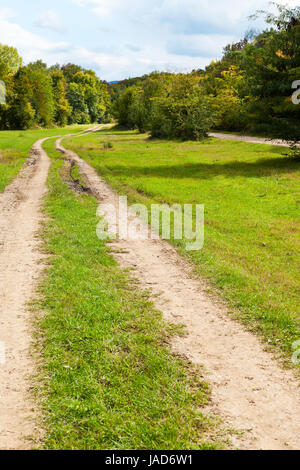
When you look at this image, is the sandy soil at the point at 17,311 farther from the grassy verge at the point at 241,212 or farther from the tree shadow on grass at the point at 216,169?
the tree shadow on grass at the point at 216,169

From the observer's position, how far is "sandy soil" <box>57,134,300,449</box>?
453 cm

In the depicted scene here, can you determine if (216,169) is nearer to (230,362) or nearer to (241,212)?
(241,212)

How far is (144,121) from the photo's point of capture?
68.2m

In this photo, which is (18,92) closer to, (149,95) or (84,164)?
(149,95)

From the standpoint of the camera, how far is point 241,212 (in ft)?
51.4

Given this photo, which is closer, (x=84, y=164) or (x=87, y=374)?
(x=87, y=374)

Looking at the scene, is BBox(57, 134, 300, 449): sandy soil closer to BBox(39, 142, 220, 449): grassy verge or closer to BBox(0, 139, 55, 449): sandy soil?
BBox(39, 142, 220, 449): grassy verge

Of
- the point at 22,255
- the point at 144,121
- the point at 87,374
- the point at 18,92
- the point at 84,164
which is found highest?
the point at 18,92

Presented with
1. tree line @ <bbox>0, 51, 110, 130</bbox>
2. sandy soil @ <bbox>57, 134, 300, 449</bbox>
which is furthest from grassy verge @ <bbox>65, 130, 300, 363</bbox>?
tree line @ <bbox>0, 51, 110, 130</bbox>

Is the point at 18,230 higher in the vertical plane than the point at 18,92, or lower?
lower

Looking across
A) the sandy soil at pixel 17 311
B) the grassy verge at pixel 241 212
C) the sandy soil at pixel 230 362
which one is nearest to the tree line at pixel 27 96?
the grassy verge at pixel 241 212

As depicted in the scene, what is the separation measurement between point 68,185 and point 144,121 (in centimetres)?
5127
